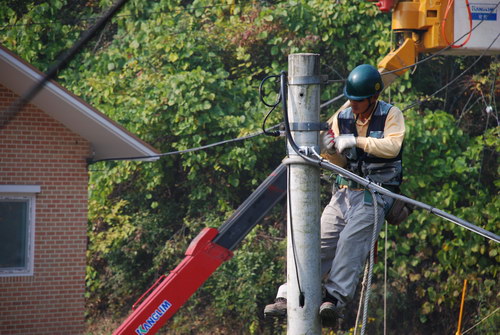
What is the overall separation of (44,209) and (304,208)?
27.1ft

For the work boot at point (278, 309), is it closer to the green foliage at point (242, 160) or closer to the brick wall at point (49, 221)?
the brick wall at point (49, 221)

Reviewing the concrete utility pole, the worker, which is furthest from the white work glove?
the concrete utility pole

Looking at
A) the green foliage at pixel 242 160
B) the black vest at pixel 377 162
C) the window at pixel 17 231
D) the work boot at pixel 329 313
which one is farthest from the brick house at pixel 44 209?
the work boot at pixel 329 313

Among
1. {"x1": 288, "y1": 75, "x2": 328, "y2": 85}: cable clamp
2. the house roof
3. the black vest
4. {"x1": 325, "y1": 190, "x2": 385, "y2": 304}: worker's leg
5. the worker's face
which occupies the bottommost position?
{"x1": 325, "y1": 190, "x2": 385, "y2": 304}: worker's leg

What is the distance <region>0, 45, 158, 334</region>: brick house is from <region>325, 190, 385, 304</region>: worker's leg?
6968 mm

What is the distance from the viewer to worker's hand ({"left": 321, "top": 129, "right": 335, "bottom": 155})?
4797mm

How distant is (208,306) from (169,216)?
1930 millimetres

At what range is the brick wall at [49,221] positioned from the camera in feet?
38.5

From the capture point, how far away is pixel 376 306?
1333cm

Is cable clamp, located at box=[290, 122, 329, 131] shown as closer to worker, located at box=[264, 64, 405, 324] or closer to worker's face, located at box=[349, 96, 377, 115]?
worker, located at box=[264, 64, 405, 324]

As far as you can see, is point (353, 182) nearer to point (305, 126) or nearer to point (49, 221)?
point (305, 126)

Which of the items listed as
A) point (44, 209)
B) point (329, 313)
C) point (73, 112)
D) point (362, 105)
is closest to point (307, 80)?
point (362, 105)

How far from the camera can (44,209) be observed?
39.4 feet

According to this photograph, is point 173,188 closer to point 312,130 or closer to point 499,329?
point 499,329
